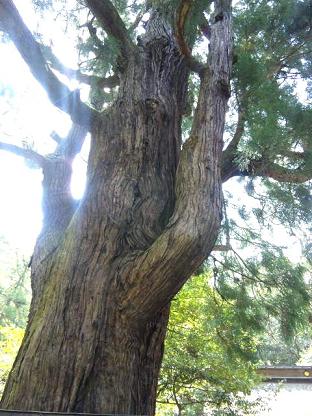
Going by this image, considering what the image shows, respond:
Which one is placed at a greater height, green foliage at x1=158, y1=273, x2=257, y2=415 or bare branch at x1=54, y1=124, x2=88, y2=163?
bare branch at x1=54, y1=124, x2=88, y2=163

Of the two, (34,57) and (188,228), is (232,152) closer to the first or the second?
(188,228)

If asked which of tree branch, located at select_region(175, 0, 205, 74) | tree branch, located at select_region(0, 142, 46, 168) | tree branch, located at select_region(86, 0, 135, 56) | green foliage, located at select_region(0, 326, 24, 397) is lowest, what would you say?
green foliage, located at select_region(0, 326, 24, 397)

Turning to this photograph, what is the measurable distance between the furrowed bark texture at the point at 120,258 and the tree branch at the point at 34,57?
287mm

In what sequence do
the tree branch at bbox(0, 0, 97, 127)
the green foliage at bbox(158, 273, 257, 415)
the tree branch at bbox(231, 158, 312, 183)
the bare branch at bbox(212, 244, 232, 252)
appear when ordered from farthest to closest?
the green foliage at bbox(158, 273, 257, 415)
the bare branch at bbox(212, 244, 232, 252)
the tree branch at bbox(231, 158, 312, 183)
the tree branch at bbox(0, 0, 97, 127)

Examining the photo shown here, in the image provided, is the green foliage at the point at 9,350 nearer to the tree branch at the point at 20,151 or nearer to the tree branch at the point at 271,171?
the tree branch at the point at 20,151

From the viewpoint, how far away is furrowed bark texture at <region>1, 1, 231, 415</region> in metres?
1.48

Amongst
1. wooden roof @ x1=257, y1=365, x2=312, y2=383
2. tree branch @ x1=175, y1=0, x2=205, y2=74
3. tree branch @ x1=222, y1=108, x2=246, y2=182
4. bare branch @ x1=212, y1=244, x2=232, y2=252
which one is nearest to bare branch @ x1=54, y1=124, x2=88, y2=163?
tree branch @ x1=175, y1=0, x2=205, y2=74

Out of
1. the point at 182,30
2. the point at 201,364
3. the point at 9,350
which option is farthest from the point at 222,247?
the point at 9,350

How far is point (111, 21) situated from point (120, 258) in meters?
1.46

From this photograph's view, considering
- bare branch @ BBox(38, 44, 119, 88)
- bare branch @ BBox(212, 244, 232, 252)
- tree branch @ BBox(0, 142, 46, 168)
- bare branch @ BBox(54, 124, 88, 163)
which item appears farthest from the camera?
bare branch @ BBox(212, 244, 232, 252)

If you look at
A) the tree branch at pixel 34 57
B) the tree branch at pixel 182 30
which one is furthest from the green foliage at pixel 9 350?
the tree branch at pixel 182 30

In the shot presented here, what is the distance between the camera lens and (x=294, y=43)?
10.5 feet

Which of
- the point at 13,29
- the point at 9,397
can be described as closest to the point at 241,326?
the point at 9,397

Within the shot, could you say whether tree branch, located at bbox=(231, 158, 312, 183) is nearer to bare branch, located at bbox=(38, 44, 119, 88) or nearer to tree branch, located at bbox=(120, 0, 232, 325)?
tree branch, located at bbox=(120, 0, 232, 325)
